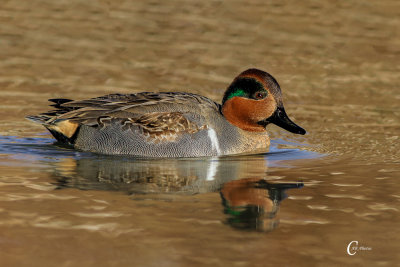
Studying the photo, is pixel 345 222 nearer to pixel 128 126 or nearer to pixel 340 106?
pixel 128 126

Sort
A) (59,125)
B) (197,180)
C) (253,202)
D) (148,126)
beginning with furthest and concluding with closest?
A: 1. (59,125)
2. (148,126)
3. (197,180)
4. (253,202)

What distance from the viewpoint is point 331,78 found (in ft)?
43.7

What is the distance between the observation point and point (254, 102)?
9.79 meters

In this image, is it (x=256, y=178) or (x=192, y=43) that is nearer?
(x=256, y=178)

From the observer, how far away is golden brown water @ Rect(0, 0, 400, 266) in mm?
6188

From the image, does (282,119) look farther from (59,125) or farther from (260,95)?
(59,125)

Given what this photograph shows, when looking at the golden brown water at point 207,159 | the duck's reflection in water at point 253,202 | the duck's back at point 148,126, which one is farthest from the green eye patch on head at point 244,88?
the duck's reflection in water at point 253,202

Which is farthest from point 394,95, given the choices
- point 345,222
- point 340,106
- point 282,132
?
point 345,222

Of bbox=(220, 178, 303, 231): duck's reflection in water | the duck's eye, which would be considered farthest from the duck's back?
bbox=(220, 178, 303, 231): duck's reflection in water

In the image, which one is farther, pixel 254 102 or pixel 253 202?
pixel 254 102

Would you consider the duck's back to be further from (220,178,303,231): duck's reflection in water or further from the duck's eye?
(220,178,303,231): duck's reflection in water

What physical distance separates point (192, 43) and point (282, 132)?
4376 millimetres

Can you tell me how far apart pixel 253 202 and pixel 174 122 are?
2259 mm

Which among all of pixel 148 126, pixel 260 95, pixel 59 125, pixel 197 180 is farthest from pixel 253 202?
pixel 59 125
